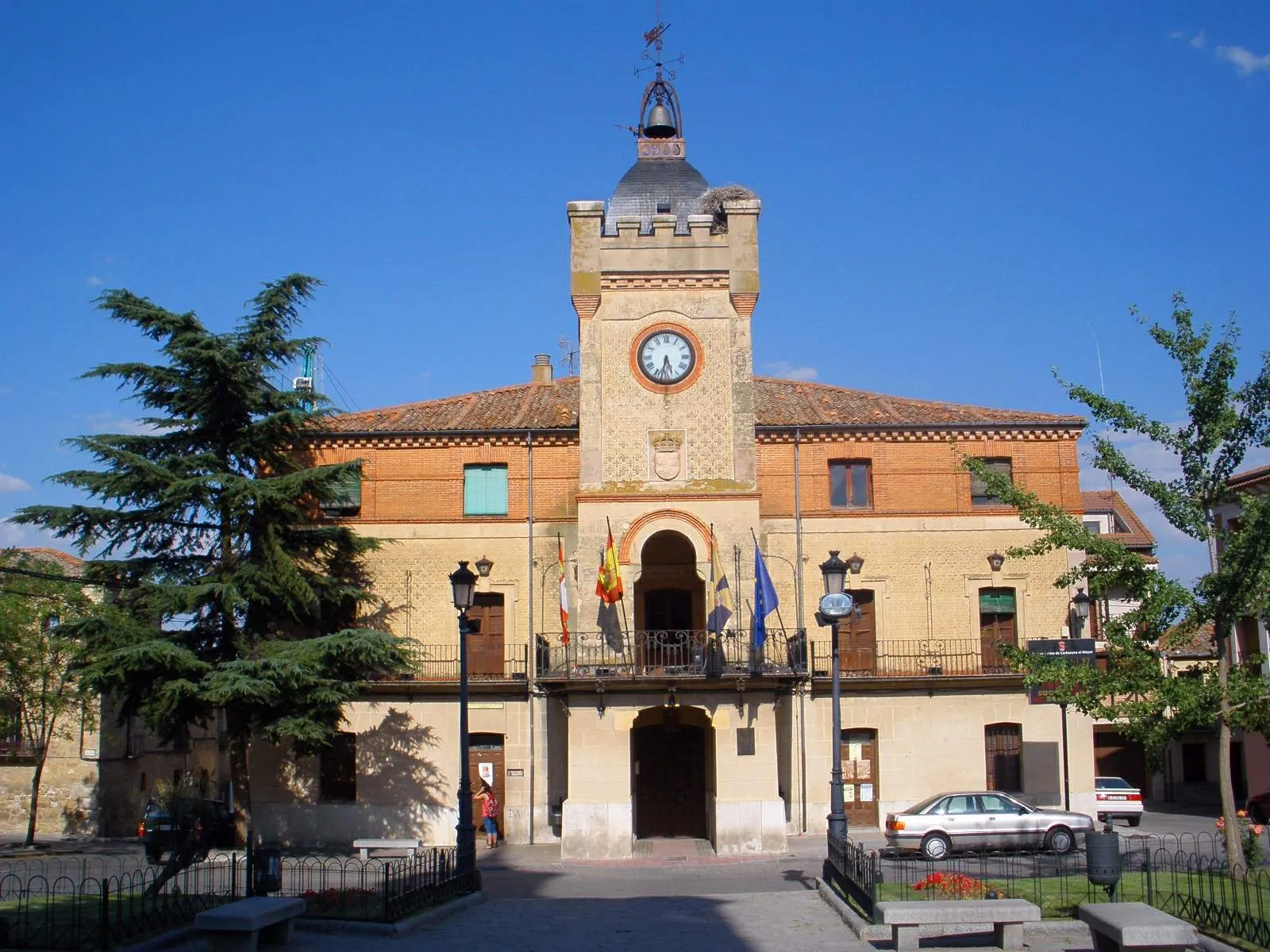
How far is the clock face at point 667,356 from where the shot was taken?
32.2m

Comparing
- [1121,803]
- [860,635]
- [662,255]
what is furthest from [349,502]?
[1121,803]

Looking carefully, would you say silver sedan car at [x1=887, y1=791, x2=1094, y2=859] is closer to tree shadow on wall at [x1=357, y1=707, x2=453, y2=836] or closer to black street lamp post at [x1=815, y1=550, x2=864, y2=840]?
black street lamp post at [x1=815, y1=550, x2=864, y2=840]

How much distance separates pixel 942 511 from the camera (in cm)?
3434

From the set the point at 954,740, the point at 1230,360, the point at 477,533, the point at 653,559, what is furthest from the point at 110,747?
the point at 1230,360

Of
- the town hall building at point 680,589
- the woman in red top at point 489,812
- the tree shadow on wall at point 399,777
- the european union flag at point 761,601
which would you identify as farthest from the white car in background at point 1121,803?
the tree shadow on wall at point 399,777

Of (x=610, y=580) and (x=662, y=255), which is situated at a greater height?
(x=662, y=255)

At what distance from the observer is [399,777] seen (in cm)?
3297

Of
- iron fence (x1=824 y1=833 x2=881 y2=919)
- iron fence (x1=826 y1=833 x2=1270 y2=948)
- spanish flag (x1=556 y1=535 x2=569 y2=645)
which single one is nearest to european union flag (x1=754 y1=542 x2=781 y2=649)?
spanish flag (x1=556 y1=535 x2=569 y2=645)

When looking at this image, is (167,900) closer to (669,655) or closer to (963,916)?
(963,916)

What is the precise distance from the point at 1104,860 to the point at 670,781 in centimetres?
1701

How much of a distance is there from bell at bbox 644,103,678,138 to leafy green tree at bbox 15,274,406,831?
14230mm

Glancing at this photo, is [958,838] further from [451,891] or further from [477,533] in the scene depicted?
[477,533]

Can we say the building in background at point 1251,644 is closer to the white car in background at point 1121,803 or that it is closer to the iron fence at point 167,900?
the white car in background at point 1121,803

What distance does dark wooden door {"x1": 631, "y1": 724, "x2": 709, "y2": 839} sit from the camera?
109 feet
